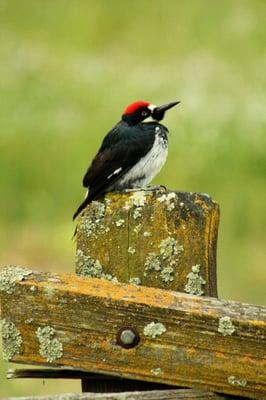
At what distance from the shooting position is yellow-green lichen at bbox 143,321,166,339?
293 cm

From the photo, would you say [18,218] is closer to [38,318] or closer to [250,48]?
[250,48]

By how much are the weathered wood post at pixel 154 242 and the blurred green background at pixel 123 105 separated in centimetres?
416

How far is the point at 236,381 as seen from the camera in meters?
2.92

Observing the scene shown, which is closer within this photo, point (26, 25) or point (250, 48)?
point (250, 48)

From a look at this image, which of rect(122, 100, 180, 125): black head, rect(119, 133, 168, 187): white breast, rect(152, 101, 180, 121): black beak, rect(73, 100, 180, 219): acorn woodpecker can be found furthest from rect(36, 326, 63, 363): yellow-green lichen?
rect(152, 101, 180, 121): black beak

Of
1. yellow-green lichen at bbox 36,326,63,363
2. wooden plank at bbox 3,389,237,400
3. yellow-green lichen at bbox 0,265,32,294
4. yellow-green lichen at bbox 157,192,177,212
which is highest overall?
yellow-green lichen at bbox 157,192,177,212

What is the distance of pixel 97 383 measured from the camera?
3.04 metres

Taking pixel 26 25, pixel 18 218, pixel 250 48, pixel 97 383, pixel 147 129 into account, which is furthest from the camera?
pixel 26 25

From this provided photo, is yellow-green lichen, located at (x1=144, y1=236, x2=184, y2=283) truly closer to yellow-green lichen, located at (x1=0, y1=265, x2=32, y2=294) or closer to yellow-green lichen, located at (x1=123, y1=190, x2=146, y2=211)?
yellow-green lichen, located at (x1=123, y1=190, x2=146, y2=211)

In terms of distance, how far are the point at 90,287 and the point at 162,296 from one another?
0.16 m

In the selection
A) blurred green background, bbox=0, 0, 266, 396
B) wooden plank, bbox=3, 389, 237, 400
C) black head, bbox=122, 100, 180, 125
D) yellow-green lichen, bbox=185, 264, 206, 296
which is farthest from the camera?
blurred green background, bbox=0, 0, 266, 396

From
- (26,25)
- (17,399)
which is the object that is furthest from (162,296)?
(26,25)

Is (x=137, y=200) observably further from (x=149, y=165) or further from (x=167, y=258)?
(x=149, y=165)

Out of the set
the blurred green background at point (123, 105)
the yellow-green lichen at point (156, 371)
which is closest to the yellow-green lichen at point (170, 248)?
the yellow-green lichen at point (156, 371)
